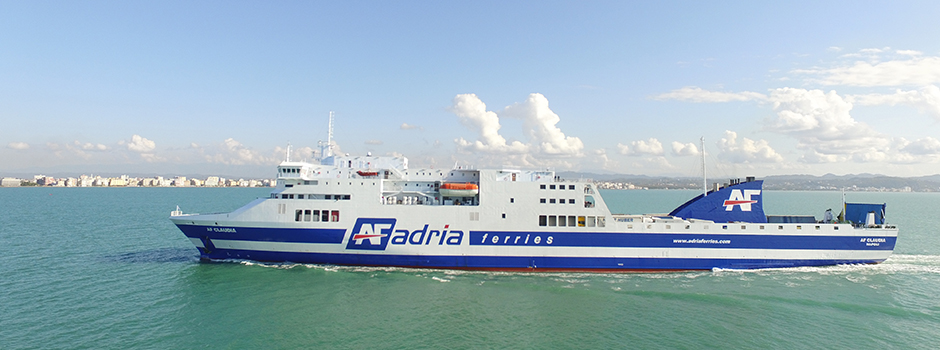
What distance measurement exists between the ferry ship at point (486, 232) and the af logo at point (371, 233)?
4cm

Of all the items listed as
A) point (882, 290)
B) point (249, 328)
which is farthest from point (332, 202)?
point (882, 290)

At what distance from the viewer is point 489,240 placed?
17.3 meters

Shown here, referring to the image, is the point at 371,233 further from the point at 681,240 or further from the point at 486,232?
the point at 681,240

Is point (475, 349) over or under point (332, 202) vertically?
under

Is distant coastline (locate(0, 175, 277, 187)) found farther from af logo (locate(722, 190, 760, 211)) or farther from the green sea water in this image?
af logo (locate(722, 190, 760, 211))

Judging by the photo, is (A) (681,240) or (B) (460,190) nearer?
(B) (460,190)

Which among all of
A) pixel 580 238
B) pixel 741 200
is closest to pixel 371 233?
pixel 580 238

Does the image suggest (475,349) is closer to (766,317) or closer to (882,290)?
(766,317)

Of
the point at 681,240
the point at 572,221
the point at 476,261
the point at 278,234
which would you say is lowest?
the point at 476,261

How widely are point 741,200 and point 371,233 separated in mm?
17342

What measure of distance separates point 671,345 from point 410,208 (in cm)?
1063

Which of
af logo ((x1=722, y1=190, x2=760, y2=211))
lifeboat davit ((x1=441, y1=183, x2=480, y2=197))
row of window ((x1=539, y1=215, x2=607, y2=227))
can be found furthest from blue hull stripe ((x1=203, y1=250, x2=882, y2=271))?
af logo ((x1=722, y1=190, x2=760, y2=211))

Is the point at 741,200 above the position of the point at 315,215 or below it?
above

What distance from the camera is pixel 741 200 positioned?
1939 cm
